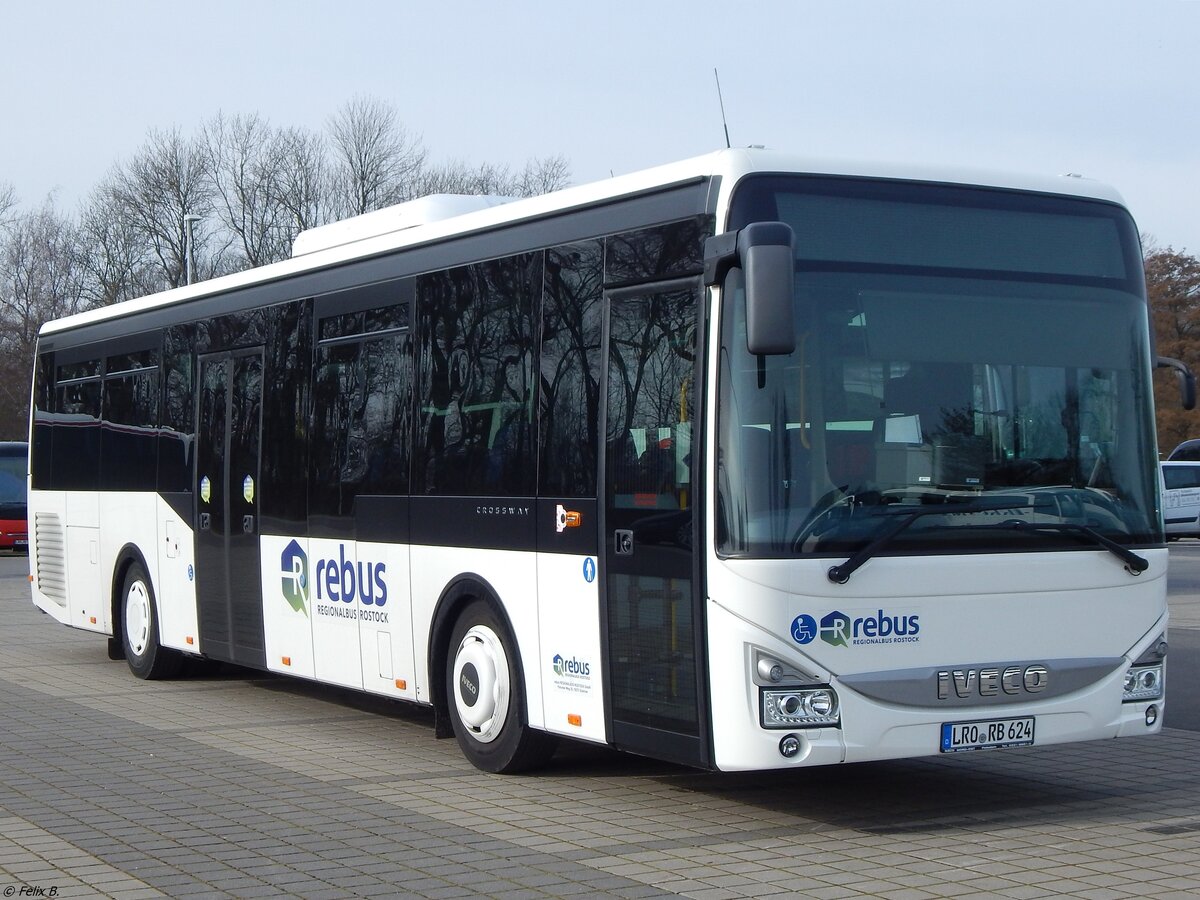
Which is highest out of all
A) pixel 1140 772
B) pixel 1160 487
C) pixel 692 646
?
pixel 1160 487

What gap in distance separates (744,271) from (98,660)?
11.1 m

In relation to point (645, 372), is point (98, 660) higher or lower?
lower

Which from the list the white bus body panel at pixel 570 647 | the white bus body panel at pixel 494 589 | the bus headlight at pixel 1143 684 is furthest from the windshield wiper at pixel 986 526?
the white bus body panel at pixel 494 589

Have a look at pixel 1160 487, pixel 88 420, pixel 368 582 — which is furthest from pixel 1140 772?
pixel 88 420

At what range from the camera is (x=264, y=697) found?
1345cm

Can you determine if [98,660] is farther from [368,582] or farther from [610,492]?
[610,492]

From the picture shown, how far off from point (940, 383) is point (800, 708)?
1632mm

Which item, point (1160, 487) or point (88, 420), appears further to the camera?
point (88, 420)

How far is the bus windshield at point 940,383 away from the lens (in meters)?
7.42

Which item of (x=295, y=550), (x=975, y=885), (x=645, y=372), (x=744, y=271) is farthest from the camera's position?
(x=295, y=550)

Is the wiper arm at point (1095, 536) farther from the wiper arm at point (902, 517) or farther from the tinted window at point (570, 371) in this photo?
the tinted window at point (570, 371)

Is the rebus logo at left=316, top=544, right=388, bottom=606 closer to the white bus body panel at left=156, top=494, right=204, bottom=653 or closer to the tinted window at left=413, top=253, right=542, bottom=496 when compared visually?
the tinted window at left=413, top=253, right=542, bottom=496

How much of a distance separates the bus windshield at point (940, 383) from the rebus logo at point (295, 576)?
486 centimetres

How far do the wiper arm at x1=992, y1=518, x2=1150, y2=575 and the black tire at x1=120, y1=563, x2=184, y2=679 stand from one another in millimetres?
8565
